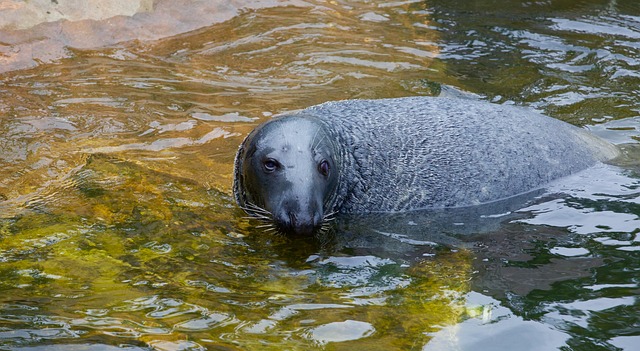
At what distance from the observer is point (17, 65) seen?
31.8ft

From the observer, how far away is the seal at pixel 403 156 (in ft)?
21.4

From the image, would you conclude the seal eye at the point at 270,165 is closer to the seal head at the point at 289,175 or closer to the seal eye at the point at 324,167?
the seal head at the point at 289,175

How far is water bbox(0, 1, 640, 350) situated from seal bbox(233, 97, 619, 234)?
0.23 meters

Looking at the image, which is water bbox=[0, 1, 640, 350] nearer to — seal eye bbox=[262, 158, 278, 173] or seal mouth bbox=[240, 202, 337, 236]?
seal mouth bbox=[240, 202, 337, 236]

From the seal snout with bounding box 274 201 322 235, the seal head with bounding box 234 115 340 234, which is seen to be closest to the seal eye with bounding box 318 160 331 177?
the seal head with bounding box 234 115 340 234

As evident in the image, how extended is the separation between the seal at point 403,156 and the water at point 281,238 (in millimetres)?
232

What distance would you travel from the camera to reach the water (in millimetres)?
4660

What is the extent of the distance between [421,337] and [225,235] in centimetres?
221

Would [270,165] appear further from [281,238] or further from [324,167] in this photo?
[281,238]

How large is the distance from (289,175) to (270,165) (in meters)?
0.21

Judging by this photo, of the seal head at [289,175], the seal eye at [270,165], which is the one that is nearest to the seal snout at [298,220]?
the seal head at [289,175]

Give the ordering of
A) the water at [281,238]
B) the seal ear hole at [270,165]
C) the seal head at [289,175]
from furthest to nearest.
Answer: the seal ear hole at [270,165] < the seal head at [289,175] < the water at [281,238]

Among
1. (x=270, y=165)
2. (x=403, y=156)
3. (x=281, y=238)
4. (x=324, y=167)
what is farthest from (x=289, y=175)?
(x=403, y=156)

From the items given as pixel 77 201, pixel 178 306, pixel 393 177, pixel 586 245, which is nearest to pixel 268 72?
pixel 393 177
